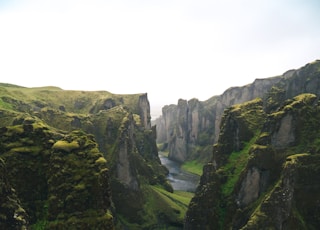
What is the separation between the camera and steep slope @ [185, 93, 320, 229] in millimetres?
87875

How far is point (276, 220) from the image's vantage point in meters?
86.6

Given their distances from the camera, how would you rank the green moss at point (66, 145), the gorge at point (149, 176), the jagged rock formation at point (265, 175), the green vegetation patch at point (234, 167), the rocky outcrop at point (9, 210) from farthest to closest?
the green vegetation patch at point (234, 167) < the jagged rock formation at point (265, 175) < the green moss at point (66, 145) < the gorge at point (149, 176) < the rocky outcrop at point (9, 210)

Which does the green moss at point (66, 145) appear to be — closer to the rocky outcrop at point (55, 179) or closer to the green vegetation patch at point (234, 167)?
the rocky outcrop at point (55, 179)

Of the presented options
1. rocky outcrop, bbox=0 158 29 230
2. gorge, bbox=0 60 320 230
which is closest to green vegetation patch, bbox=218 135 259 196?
gorge, bbox=0 60 320 230

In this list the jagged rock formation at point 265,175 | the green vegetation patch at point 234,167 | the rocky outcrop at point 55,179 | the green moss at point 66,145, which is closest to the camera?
the rocky outcrop at point 55,179

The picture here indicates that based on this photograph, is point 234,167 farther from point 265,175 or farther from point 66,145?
point 66,145

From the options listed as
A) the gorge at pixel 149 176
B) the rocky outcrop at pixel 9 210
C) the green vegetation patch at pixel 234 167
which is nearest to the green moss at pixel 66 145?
the gorge at pixel 149 176

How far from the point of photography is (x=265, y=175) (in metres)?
98.1

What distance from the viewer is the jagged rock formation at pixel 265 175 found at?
87875 mm

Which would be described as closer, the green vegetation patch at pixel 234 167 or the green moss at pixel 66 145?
the green moss at pixel 66 145

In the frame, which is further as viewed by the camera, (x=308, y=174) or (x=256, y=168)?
(x=256, y=168)

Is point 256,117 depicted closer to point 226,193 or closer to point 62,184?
point 226,193

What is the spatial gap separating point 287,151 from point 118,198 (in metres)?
60.6

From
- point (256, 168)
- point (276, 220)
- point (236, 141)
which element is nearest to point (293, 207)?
point (276, 220)
